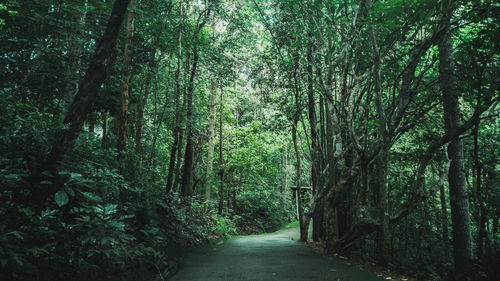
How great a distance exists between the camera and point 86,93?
4.06m

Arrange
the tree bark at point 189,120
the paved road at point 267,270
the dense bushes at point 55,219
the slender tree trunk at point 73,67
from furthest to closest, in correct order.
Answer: the tree bark at point 189,120 → the slender tree trunk at point 73,67 → the paved road at point 267,270 → the dense bushes at point 55,219

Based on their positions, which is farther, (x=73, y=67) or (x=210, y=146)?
(x=210, y=146)

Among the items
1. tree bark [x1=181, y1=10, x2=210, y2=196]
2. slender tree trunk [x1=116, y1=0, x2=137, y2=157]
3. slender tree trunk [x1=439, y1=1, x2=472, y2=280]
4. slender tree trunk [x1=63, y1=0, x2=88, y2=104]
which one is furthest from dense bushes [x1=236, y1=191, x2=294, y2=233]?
slender tree trunk [x1=439, y1=1, x2=472, y2=280]

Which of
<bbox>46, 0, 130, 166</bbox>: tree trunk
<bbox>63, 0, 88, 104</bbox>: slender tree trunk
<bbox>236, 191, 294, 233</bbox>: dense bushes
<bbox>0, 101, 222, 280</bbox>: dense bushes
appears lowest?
<bbox>236, 191, 294, 233</bbox>: dense bushes

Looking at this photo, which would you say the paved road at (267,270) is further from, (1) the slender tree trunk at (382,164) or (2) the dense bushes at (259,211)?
(2) the dense bushes at (259,211)

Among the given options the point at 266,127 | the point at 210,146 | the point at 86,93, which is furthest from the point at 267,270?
the point at 210,146

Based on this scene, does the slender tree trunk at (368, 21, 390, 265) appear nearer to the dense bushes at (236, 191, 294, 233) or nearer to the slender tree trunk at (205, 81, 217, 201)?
the slender tree trunk at (205, 81, 217, 201)

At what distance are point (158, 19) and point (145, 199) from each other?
6382 mm

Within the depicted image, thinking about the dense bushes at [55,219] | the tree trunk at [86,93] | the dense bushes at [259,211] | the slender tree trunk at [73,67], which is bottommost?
the dense bushes at [259,211]

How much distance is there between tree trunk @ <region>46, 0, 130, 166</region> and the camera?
3918mm

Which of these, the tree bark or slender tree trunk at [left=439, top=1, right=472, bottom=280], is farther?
the tree bark

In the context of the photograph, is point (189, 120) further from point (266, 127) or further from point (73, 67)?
point (73, 67)

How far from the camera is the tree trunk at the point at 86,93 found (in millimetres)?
3918

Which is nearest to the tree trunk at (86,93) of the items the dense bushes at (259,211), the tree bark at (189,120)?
the tree bark at (189,120)
